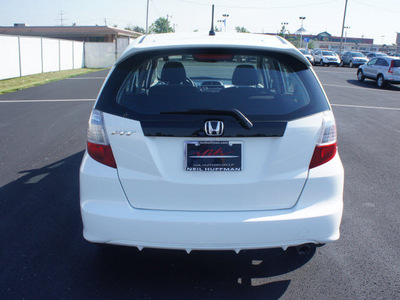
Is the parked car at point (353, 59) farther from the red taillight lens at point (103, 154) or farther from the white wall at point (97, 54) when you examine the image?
the red taillight lens at point (103, 154)

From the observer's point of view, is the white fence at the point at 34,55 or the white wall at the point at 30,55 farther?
the white wall at the point at 30,55

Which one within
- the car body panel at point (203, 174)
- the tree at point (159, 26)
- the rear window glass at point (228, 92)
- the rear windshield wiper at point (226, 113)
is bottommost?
the car body panel at point (203, 174)

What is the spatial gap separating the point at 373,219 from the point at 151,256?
2.36 m

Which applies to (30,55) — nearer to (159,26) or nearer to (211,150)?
(211,150)

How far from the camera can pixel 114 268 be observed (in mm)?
3297

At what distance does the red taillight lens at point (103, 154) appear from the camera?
271cm

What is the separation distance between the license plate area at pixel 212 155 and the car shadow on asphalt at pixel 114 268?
963 millimetres

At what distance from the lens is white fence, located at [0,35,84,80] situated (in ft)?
68.9

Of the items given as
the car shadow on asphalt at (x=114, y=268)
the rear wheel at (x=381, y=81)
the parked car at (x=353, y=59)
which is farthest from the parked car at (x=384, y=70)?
the car shadow on asphalt at (x=114, y=268)

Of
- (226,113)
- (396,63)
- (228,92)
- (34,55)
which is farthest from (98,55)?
(226,113)

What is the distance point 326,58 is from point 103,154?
43.2 meters

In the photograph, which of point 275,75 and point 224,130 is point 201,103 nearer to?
point 224,130

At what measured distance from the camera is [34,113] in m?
10.6

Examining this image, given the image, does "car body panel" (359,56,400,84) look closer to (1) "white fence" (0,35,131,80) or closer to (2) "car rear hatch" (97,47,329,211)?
→ (1) "white fence" (0,35,131,80)
